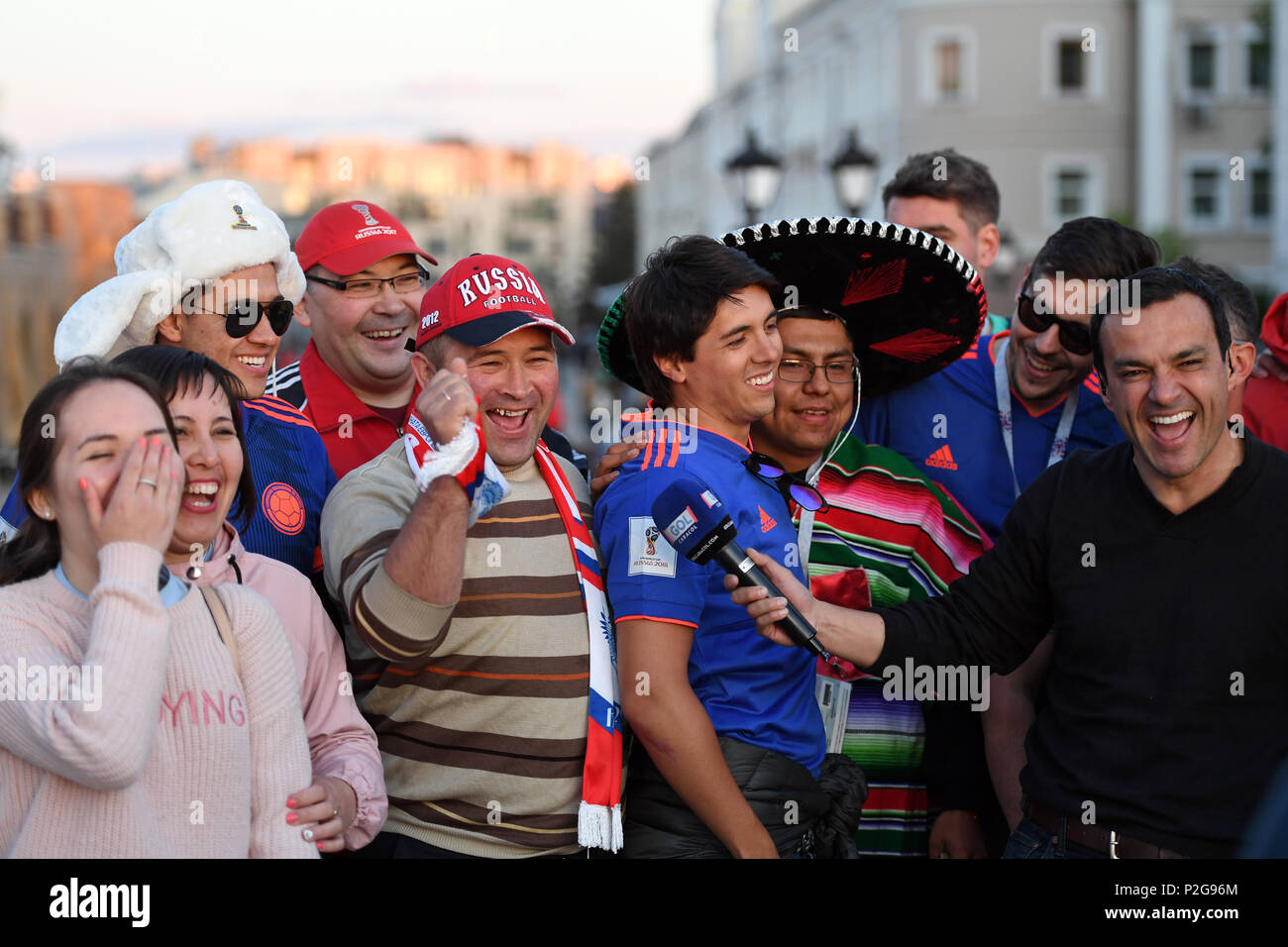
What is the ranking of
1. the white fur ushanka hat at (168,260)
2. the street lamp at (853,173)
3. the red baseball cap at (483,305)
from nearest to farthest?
the red baseball cap at (483,305) < the white fur ushanka hat at (168,260) < the street lamp at (853,173)

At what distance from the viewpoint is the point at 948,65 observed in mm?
39594

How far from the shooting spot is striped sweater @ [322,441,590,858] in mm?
3309

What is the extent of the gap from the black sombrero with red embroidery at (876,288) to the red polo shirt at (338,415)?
2.92 ft

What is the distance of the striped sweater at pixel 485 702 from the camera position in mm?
3309

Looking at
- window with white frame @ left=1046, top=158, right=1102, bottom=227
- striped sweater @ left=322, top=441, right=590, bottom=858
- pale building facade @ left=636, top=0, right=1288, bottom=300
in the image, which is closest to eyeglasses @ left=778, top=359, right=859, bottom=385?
striped sweater @ left=322, top=441, right=590, bottom=858

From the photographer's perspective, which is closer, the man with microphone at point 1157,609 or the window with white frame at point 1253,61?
the man with microphone at point 1157,609

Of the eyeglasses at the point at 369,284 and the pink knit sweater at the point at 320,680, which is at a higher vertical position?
the eyeglasses at the point at 369,284

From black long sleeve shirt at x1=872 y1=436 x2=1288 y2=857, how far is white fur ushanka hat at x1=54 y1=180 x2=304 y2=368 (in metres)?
2.29

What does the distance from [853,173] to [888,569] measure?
8.62m

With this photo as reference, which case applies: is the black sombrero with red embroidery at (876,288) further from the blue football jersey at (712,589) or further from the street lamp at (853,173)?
the street lamp at (853,173)

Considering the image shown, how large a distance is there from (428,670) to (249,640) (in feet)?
1.76

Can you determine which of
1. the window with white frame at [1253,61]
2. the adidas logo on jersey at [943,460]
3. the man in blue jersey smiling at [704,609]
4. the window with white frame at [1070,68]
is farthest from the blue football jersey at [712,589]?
the window with white frame at [1253,61]

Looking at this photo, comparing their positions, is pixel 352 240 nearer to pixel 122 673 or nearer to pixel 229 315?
pixel 229 315

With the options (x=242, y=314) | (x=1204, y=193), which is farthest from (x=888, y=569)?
(x=1204, y=193)
